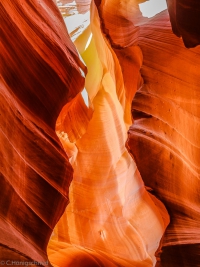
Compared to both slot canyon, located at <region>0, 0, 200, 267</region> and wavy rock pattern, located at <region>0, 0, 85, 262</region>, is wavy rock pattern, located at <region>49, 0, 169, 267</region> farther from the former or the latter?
wavy rock pattern, located at <region>0, 0, 85, 262</region>

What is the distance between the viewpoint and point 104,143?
1365 mm

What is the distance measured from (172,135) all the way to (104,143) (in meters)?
0.30

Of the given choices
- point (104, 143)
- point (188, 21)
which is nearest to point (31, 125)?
point (104, 143)

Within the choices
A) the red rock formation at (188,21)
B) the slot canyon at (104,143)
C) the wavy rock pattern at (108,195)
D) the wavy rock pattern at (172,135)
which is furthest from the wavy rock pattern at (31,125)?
the red rock formation at (188,21)

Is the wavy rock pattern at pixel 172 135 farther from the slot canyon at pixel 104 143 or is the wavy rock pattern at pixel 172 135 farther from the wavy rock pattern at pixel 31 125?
the wavy rock pattern at pixel 31 125

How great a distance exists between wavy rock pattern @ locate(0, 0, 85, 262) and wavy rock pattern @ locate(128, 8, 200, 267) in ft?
0.83

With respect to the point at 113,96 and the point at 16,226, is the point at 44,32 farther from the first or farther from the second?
the point at 16,226

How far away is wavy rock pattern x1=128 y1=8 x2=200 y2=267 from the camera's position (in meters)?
1.07

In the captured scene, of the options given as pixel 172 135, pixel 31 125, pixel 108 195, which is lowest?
pixel 108 195

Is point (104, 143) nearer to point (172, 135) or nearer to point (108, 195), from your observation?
point (108, 195)

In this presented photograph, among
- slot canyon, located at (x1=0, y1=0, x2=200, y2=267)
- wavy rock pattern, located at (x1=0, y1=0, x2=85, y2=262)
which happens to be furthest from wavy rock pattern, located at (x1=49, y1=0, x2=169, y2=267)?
wavy rock pattern, located at (x1=0, y1=0, x2=85, y2=262)

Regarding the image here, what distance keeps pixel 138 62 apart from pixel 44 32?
324mm

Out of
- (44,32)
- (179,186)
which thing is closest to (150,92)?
(179,186)

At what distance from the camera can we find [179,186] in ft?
3.56
